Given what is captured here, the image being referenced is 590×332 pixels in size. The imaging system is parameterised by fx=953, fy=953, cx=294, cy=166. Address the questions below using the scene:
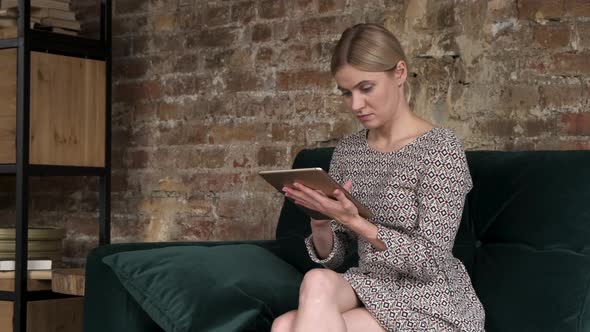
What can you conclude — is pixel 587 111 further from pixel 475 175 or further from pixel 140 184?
pixel 140 184

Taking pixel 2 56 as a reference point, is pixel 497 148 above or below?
below

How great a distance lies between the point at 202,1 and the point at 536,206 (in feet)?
6.07

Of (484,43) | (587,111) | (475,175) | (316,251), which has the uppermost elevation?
(484,43)

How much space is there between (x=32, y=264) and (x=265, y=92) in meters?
1.09

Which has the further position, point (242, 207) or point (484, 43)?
point (242, 207)

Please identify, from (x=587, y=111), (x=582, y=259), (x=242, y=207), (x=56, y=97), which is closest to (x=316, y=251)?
(x=582, y=259)

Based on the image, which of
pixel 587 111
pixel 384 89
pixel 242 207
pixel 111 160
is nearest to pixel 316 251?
pixel 384 89

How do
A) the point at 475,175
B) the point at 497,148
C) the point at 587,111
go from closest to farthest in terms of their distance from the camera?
Result: the point at 475,175 < the point at 587,111 < the point at 497,148

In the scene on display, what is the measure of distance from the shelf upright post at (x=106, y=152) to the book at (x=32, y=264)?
0.32 metres

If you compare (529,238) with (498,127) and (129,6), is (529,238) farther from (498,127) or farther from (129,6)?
(129,6)

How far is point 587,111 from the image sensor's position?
2.90 meters

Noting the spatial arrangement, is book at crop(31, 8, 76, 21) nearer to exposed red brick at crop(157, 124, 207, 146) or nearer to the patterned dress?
exposed red brick at crop(157, 124, 207, 146)

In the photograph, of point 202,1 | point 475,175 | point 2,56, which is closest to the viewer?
point 475,175

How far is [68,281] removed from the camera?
3.37 metres
